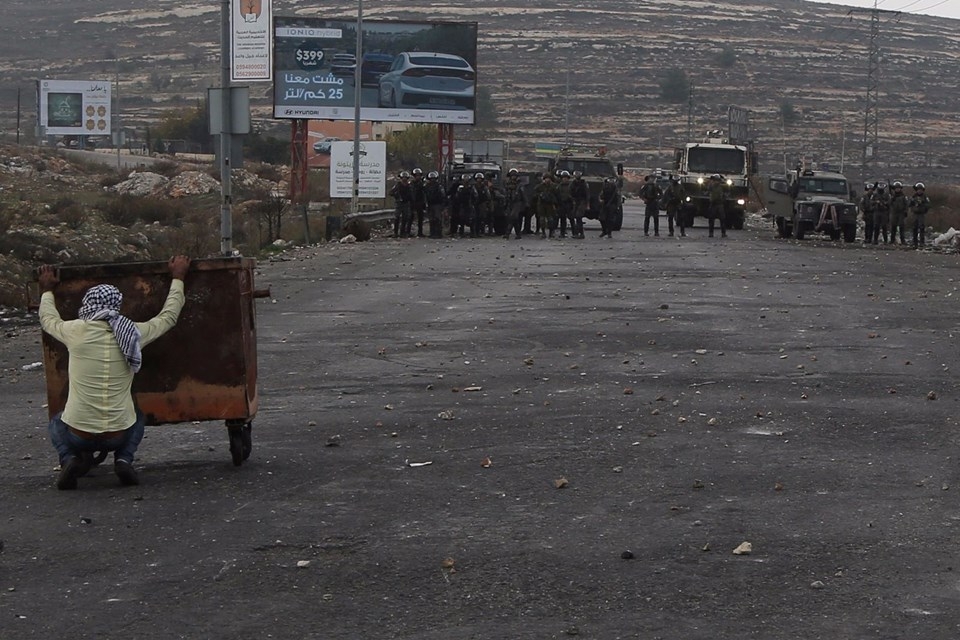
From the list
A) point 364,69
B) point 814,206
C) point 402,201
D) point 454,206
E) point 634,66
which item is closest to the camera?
point 402,201

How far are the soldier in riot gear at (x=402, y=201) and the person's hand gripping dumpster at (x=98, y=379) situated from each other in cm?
2865

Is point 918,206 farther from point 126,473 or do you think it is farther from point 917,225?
point 126,473

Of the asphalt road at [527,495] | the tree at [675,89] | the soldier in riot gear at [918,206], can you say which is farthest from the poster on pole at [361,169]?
the tree at [675,89]

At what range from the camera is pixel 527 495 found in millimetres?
8539

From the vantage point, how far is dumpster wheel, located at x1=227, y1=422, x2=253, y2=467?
9398 millimetres

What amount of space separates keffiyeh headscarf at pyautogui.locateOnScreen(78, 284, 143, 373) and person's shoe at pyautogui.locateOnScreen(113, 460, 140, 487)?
1.86 ft

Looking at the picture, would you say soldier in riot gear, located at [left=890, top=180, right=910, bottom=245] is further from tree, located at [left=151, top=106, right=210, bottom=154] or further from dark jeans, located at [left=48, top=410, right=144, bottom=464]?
tree, located at [left=151, top=106, right=210, bottom=154]

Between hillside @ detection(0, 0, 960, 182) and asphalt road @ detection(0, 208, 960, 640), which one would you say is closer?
asphalt road @ detection(0, 208, 960, 640)

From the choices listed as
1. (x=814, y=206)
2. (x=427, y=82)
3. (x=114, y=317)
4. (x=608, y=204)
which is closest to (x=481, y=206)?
(x=608, y=204)

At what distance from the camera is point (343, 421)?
11.2 m

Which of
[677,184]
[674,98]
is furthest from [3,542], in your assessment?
[674,98]

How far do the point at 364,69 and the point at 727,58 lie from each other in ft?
326

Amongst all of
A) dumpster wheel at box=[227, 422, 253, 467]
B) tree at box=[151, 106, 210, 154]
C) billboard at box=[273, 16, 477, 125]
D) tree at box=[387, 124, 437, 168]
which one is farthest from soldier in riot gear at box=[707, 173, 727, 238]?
tree at box=[151, 106, 210, 154]

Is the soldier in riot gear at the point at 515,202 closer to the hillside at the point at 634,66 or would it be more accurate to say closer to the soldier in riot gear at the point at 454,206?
the soldier in riot gear at the point at 454,206
